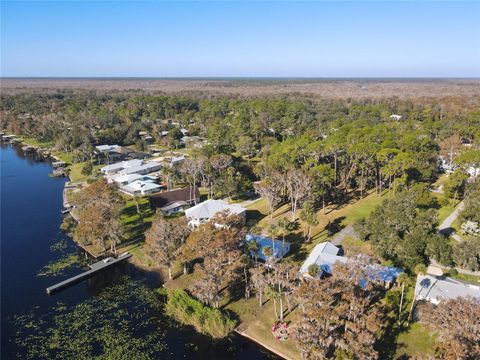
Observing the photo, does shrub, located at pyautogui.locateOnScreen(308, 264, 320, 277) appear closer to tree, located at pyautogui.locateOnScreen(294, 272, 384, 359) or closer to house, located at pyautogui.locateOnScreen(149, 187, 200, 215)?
tree, located at pyautogui.locateOnScreen(294, 272, 384, 359)

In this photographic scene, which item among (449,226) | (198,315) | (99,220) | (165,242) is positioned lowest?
(198,315)

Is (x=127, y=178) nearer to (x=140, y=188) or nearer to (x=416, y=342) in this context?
(x=140, y=188)

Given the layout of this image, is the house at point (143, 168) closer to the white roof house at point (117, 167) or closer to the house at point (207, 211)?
the white roof house at point (117, 167)

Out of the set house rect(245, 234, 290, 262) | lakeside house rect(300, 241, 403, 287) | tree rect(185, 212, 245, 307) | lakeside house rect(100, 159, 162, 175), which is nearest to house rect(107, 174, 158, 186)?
lakeside house rect(100, 159, 162, 175)

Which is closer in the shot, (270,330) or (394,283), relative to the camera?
(270,330)

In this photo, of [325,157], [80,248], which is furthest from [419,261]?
[80,248]

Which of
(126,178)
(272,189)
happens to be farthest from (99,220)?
(126,178)

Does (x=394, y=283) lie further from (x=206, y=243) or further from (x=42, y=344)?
(x=42, y=344)
